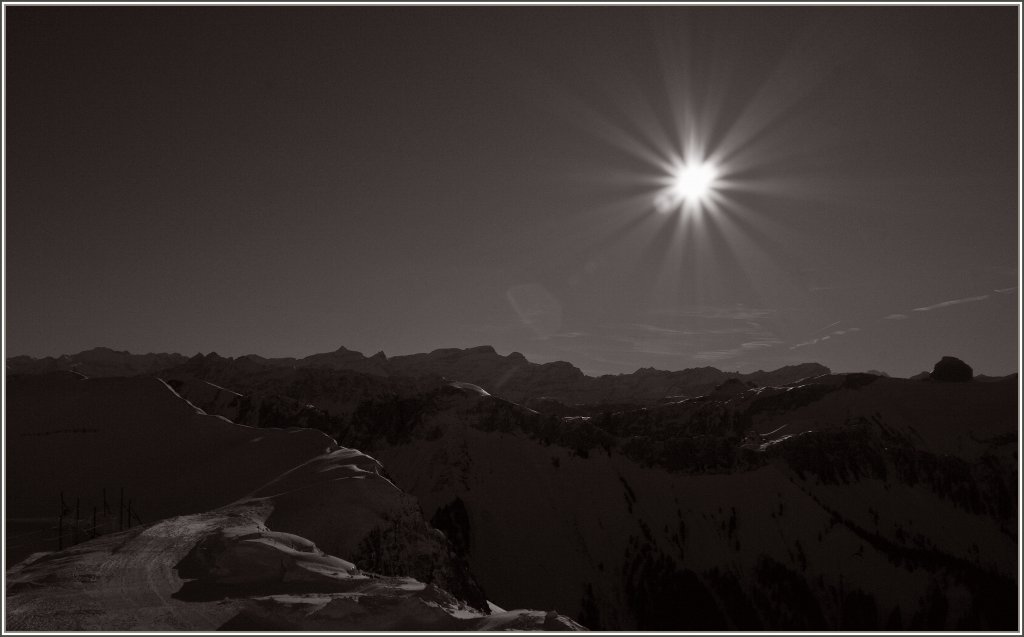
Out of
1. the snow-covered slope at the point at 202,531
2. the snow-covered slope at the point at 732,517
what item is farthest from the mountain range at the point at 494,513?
the snow-covered slope at the point at 732,517

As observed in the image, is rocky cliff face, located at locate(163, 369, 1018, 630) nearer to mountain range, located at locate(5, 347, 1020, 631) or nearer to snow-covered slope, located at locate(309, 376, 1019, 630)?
snow-covered slope, located at locate(309, 376, 1019, 630)

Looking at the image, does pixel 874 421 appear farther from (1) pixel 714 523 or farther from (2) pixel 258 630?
(2) pixel 258 630

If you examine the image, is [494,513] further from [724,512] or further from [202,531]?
[202,531]

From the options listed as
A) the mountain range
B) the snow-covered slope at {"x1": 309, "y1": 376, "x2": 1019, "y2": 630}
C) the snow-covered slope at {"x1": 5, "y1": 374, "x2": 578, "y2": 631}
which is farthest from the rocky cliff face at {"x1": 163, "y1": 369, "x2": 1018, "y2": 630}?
the snow-covered slope at {"x1": 5, "y1": 374, "x2": 578, "y2": 631}

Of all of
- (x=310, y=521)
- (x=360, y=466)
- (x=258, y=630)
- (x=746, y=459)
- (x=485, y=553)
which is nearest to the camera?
(x=258, y=630)

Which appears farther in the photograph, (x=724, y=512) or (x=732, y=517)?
(x=724, y=512)

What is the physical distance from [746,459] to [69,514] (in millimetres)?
151703

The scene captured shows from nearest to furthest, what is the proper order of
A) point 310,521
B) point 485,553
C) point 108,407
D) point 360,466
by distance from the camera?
1. point 310,521
2. point 360,466
3. point 108,407
4. point 485,553

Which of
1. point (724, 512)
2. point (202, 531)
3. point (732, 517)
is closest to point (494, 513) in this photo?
point (724, 512)

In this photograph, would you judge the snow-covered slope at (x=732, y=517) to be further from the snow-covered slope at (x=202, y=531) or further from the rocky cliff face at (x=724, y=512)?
the snow-covered slope at (x=202, y=531)

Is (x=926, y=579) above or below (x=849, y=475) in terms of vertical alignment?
below

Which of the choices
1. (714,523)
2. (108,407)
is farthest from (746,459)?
(108,407)

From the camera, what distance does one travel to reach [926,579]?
455ft

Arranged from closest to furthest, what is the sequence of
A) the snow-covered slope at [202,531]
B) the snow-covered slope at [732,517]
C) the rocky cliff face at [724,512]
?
the snow-covered slope at [202,531] → the snow-covered slope at [732,517] → the rocky cliff face at [724,512]
